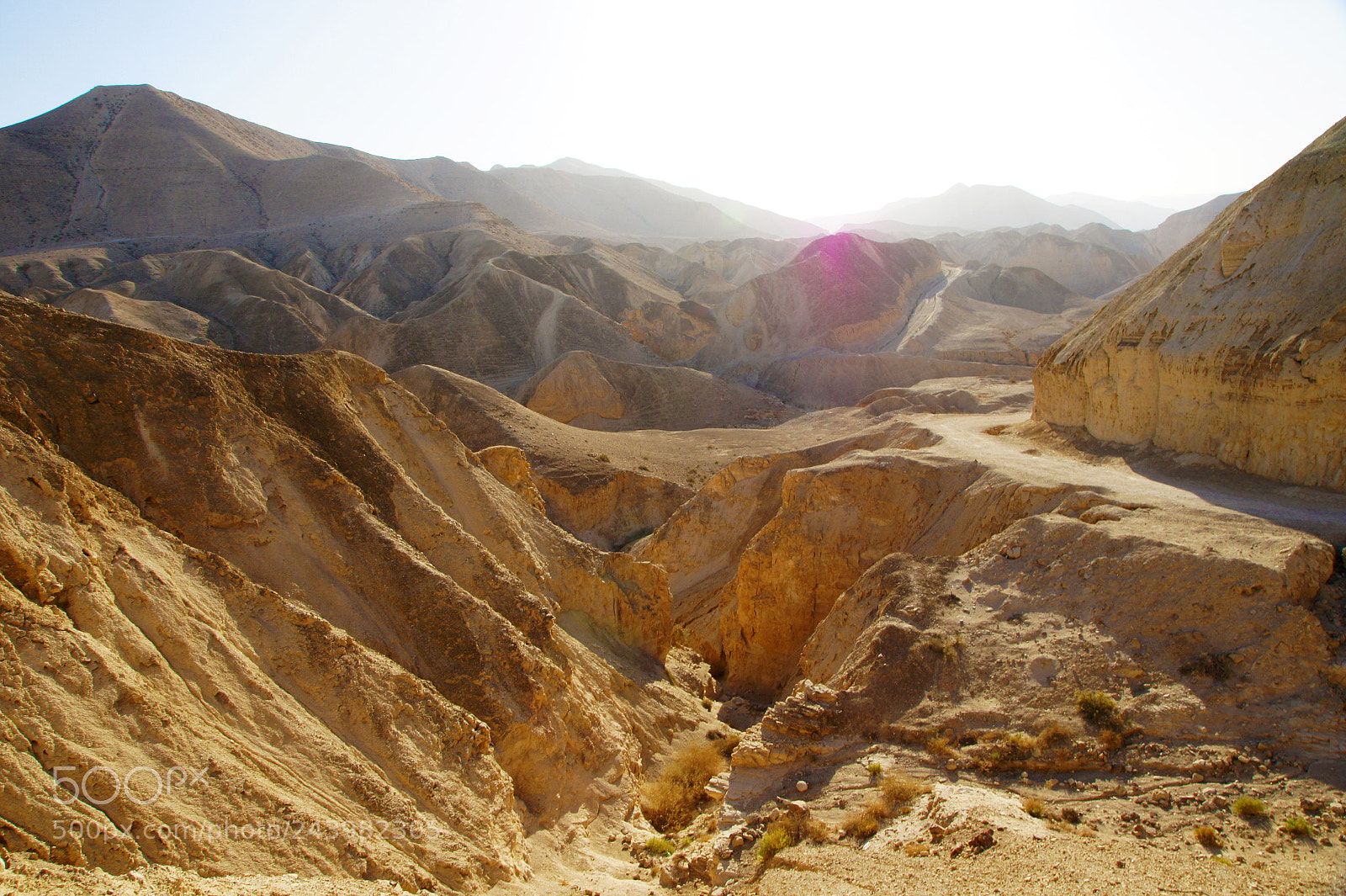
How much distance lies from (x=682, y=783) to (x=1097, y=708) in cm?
598

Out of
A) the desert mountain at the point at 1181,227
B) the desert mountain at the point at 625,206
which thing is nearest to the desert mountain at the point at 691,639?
the desert mountain at the point at 1181,227

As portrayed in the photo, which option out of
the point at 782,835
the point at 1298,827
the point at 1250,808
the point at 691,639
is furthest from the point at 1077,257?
the point at 782,835

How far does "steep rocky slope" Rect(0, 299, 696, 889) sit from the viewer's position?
5770 mm

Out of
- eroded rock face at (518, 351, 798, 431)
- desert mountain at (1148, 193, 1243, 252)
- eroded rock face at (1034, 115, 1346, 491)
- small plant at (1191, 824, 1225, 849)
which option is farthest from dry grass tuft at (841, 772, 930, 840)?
desert mountain at (1148, 193, 1243, 252)

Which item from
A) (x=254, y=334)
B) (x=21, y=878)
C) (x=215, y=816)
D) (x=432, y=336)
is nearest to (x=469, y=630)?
(x=215, y=816)

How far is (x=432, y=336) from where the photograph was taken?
50250mm

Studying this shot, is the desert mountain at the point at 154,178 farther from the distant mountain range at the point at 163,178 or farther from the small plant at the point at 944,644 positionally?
the small plant at the point at 944,644

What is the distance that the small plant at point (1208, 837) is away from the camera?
22.4 feet

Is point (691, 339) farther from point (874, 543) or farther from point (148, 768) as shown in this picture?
point (148, 768)

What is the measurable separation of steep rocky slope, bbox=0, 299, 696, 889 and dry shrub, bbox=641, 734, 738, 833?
0.52 meters

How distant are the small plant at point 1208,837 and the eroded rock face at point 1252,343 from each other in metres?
9.07

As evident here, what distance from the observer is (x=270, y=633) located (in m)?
7.94

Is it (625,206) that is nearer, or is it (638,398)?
(638,398)

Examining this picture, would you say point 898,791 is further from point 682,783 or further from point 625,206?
point 625,206
